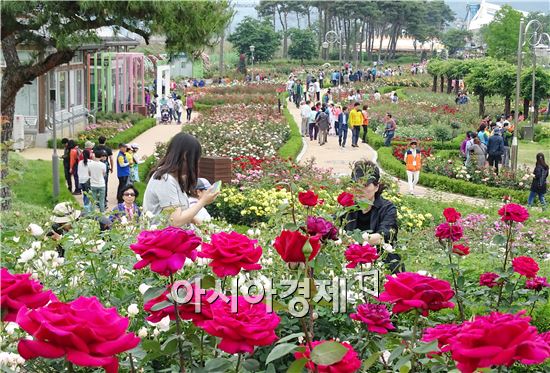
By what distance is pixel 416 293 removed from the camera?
79.9 inches

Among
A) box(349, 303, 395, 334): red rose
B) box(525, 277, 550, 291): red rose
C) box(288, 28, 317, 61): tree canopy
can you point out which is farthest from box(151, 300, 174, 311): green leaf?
box(288, 28, 317, 61): tree canopy

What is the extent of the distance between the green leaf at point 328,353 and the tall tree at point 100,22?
1078cm

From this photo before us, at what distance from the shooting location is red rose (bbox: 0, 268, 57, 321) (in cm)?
199

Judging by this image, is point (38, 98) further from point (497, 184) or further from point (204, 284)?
point (204, 284)

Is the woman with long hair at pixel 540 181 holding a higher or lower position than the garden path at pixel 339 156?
higher

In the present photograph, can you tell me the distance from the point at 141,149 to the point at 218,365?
19.7 meters

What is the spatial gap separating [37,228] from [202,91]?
39.2 metres

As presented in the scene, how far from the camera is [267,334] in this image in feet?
Result: 6.06

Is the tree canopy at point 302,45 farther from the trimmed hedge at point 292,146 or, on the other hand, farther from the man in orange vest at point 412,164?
the man in orange vest at point 412,164

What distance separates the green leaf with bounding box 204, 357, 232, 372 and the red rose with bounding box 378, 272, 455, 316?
421mm

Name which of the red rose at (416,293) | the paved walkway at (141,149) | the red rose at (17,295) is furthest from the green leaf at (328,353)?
the paved walkway at (141,149)

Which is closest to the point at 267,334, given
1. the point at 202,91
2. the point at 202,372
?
the point at 202,372

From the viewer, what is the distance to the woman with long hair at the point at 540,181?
46.0ft

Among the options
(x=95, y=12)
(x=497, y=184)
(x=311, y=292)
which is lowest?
(x=497, y=184)
